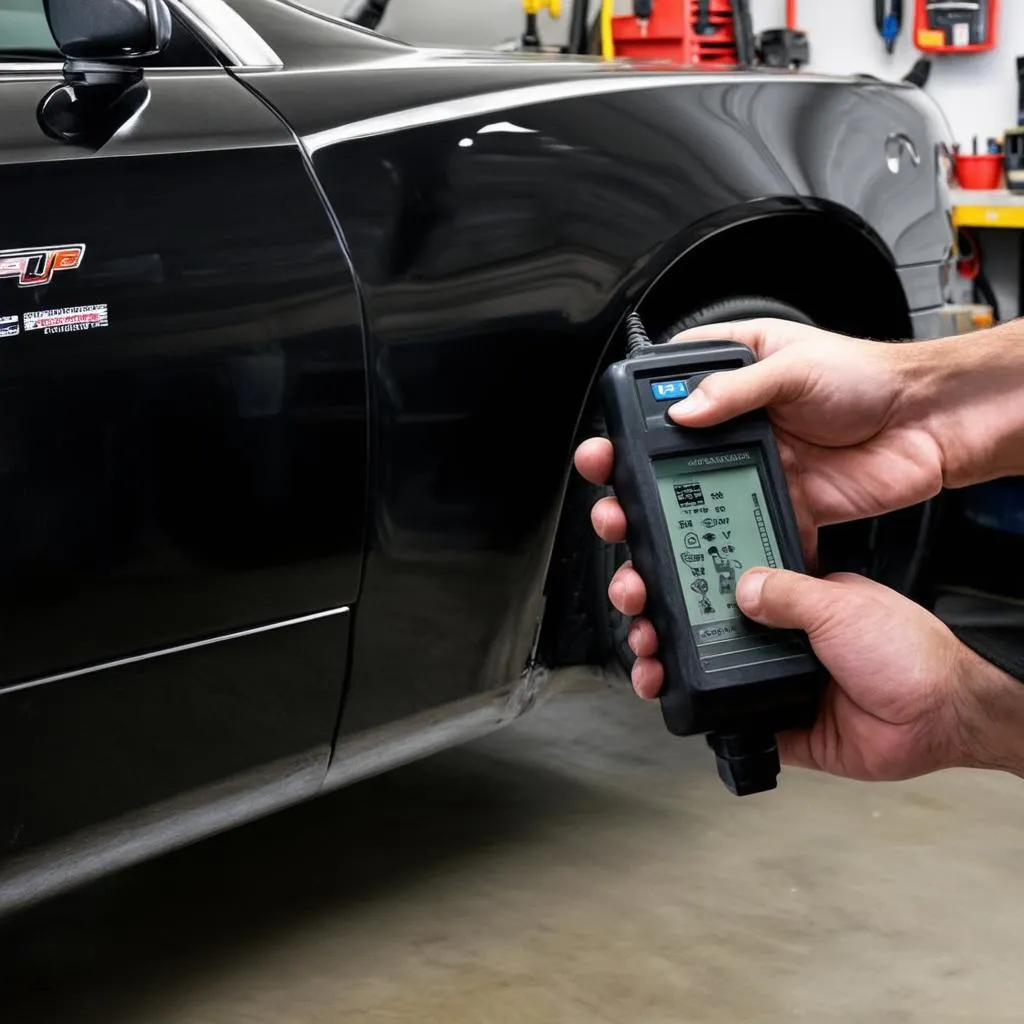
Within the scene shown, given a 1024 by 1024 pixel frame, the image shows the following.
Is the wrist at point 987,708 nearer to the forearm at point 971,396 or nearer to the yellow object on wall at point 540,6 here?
the forearm at point 971,396

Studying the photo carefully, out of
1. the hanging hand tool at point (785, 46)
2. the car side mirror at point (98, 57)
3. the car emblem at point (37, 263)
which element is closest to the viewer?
the car emblem at point (37, 263)

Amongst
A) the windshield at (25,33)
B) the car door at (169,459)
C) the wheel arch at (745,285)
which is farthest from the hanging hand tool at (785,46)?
the car door at (169,459)

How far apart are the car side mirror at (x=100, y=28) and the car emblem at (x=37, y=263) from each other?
0.67 feet

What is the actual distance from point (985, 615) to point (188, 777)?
5.82ft

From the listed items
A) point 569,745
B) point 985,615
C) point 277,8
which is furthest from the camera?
point 985,615

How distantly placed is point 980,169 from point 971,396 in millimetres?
3268

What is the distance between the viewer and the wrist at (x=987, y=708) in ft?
3.31

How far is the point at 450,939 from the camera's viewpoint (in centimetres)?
158

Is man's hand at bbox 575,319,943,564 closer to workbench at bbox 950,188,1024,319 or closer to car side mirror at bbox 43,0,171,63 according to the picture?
car side mirror at bbox 43,0,171,63

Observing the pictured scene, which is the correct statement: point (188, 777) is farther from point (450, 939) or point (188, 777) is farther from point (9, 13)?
point (9, 13)

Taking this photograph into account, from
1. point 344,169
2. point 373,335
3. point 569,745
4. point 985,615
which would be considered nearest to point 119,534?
point 373,335

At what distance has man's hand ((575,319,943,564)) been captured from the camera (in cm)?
100

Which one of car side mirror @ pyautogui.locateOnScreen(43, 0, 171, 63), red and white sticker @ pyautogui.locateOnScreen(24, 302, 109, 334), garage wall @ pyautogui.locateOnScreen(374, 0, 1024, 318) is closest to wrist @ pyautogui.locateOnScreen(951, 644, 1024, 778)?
red and white sticker @ pyautogui.locateOnScreen(24, 302, 109, 334)

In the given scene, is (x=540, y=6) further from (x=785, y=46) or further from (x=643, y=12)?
(x=785, y=46)
